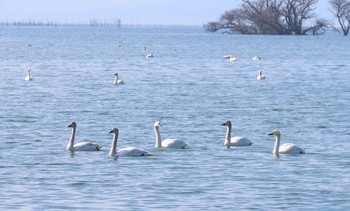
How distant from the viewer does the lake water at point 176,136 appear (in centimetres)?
1964

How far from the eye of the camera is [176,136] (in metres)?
29.6

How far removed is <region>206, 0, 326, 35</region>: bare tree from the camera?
15075 centimetres

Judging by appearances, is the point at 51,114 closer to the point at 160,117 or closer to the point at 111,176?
the point at 160,117

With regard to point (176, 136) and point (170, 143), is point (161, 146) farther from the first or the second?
point (176, 136)

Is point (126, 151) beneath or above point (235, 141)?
above

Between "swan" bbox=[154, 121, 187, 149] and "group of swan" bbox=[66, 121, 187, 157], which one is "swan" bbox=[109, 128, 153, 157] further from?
"swan" bbox=[154, 121, 187, 149]

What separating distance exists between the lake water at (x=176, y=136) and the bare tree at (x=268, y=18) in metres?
92.6

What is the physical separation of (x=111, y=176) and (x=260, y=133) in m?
8.77

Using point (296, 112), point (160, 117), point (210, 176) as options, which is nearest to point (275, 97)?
point (296, 112)

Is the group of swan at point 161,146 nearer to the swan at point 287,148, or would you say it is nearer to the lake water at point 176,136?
the swan at point 287,148

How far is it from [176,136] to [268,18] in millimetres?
127431

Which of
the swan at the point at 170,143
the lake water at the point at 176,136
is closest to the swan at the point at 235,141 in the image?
the lake water at the point at 176,136

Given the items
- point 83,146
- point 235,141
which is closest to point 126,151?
point 83,146

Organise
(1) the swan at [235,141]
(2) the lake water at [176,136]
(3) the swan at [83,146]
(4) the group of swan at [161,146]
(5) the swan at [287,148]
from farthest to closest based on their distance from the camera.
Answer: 1. (1) the swan at [235,141]
2. (3) the swan at [83,146]
3. (5) the swan at [287,148]
4. (4) the group of swan at [161,146]
5. (2) the lake water at [176,136]
